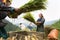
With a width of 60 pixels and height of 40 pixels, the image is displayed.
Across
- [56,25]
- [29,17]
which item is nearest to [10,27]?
[29,17]

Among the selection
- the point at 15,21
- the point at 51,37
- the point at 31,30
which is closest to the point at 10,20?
the point at 15,21

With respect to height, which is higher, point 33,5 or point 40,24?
point 33,5

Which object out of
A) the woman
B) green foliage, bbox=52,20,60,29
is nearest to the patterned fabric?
the woman

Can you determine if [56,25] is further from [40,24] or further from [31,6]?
[31,6]

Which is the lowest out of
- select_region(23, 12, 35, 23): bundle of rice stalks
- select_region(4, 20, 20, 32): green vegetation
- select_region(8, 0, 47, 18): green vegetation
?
select_region(4, 20, 20, 32): green vegetation

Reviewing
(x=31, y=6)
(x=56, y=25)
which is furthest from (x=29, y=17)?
(x=56, y=25)

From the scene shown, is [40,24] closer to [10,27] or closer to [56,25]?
[56,25]

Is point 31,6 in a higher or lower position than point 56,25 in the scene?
higher

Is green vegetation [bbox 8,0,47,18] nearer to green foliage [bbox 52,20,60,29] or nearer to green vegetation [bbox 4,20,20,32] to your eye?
green vegetation [bbox 4,20,20,32]

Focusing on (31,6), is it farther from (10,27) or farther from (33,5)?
(10,27)

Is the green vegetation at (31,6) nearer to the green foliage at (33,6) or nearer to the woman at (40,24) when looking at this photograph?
the green foliage at (33,6)

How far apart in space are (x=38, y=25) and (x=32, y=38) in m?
0.14

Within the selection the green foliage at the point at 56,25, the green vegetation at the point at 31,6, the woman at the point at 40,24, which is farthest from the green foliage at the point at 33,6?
the green foliage at the point at 56,25

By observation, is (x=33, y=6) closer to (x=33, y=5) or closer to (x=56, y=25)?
(x=33, y=5)
